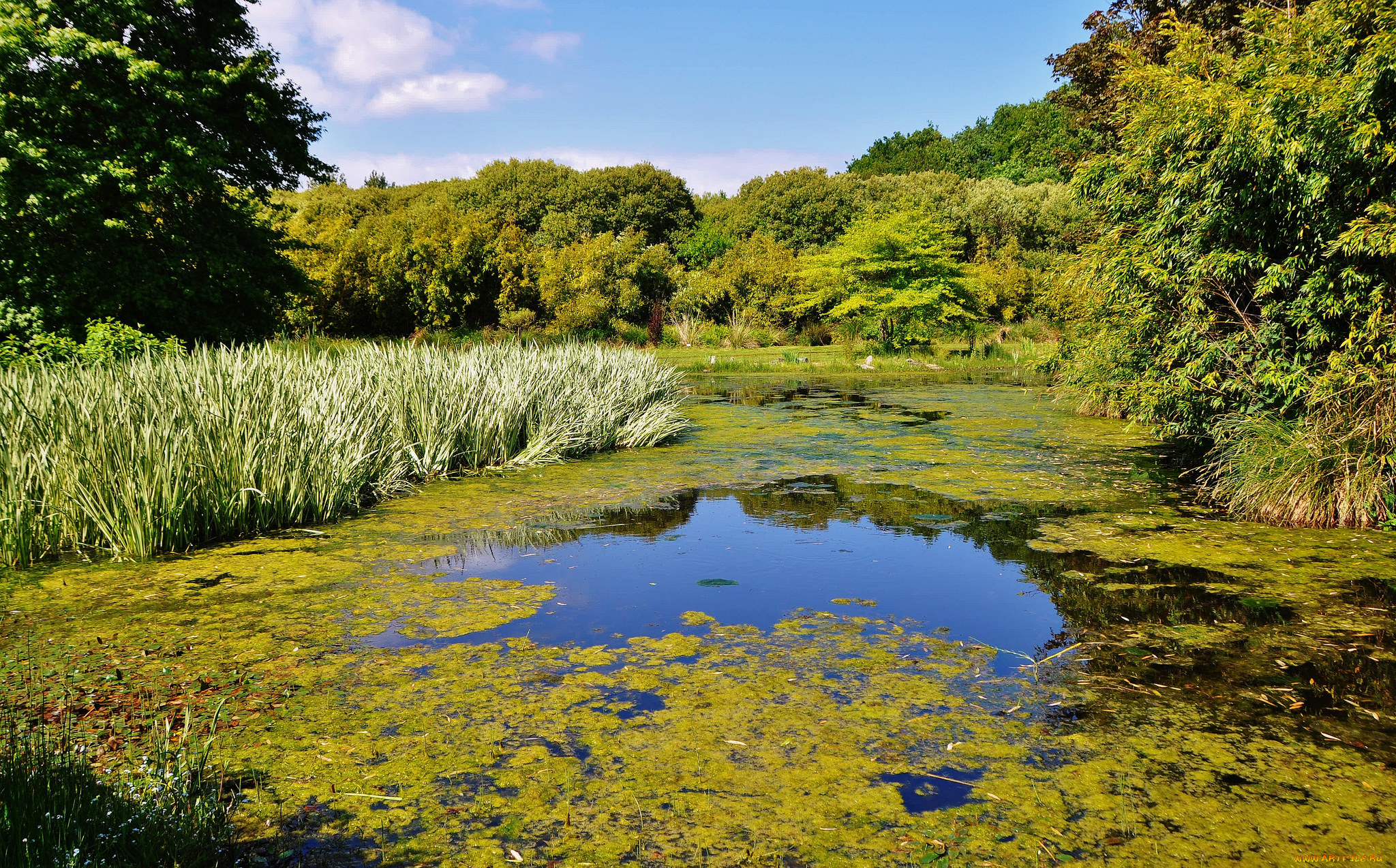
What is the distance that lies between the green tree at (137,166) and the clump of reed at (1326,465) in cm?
1342

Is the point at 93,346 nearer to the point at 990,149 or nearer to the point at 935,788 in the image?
the point at 935,788

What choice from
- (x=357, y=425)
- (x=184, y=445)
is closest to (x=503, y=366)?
(x=357, y=425)

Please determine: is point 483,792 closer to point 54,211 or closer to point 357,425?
point 357,425

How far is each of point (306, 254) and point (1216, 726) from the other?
23.4m

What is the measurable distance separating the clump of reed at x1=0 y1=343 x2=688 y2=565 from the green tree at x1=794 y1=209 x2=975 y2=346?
47.8ft

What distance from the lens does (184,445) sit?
5398 mm

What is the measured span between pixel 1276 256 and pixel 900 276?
1579 cm

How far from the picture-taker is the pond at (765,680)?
7.91 ft

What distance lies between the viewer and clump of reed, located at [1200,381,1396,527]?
18.4 ft

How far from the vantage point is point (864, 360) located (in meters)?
21.5

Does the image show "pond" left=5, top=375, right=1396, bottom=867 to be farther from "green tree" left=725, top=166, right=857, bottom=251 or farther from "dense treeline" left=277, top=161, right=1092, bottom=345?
"green tree" left=725, top=166, right=857, bottom=251

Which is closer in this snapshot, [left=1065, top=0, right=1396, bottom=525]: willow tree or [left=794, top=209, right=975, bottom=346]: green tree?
[left=1065, top=0, right=1396, bottom=525]: willow tree

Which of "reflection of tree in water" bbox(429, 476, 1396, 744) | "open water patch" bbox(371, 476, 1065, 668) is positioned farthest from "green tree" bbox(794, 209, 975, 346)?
"open water patch" bbox(371, 476, 1065, 668)

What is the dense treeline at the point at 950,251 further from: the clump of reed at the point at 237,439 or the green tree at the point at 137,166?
the clump of reed at the point at 237,439
